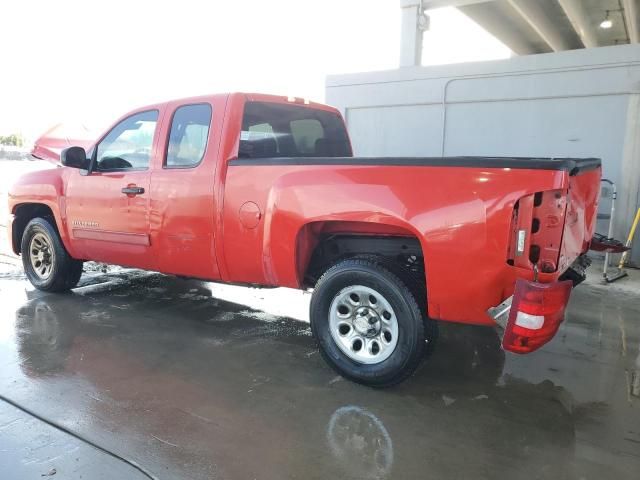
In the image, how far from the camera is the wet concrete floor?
2664 millimetres

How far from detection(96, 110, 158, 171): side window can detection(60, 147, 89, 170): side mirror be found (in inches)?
4.7

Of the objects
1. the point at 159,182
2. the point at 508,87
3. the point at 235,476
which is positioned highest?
the point at 508,87

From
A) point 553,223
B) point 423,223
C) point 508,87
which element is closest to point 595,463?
point 553,223

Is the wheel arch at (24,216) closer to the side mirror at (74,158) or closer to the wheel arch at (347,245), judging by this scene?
the side mirror at (74,158)

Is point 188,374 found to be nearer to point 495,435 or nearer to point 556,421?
point 495,435

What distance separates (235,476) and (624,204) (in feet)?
24.2

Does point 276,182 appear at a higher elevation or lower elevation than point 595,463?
higher

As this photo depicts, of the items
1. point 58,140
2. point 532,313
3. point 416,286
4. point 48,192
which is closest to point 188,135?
point 48,192

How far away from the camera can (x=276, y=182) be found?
365cm

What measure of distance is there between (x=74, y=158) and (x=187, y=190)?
1.52m

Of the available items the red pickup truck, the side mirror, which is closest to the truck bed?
the red pickup truck

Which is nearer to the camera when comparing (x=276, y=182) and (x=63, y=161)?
(x=276, y=182)

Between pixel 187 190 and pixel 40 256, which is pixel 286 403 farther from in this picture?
pixel 40 256

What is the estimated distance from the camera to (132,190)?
15.1 ft
